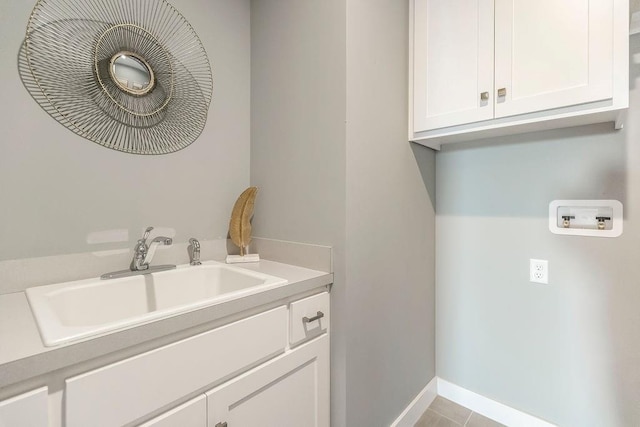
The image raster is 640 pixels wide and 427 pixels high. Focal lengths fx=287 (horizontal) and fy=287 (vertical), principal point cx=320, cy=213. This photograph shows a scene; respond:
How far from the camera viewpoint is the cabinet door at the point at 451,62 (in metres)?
1.26

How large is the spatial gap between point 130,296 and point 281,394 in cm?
67

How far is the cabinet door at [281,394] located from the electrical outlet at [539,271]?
3.62 ft

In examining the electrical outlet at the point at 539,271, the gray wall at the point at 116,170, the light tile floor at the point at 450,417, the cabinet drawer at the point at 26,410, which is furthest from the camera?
the light tile floor at the point at 450,417

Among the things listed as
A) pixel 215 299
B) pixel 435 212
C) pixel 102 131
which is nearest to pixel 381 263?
pixel 435 212

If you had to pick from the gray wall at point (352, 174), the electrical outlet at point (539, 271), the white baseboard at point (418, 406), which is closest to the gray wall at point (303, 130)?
the gray wall at point (352, 174)

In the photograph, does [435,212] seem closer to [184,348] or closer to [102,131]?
[184,348]

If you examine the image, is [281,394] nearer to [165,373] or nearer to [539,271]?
[165,373]

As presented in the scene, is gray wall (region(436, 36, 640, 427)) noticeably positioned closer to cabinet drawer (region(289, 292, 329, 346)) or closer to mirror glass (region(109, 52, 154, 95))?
cabinet drawer (region(289, 292, 329, 346))

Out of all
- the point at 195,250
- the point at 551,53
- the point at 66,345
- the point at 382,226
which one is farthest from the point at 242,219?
the point at 551,53

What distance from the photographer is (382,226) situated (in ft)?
4.38

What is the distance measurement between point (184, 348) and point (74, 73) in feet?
3.49

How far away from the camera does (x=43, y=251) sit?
1.00m

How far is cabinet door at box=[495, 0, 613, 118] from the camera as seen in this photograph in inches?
40.0

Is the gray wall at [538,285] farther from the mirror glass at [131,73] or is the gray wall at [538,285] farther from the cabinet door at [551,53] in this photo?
the mirror glass at [131,73]
